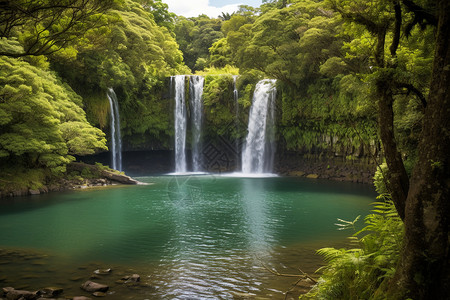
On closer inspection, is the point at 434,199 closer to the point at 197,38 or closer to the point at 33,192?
the point at 33,192

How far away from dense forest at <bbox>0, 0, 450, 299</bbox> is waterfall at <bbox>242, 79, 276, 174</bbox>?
801 mm

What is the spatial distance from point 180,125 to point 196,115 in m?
1.71

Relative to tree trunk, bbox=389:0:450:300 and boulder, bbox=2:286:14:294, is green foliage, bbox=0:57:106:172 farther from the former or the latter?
tree trunk, bbox=389:0:450:300

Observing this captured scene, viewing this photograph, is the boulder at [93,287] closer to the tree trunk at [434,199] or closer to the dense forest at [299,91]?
the dense forest at [299,91]

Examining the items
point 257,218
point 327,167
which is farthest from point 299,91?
point 257,218

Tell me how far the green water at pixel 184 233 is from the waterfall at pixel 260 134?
410 inches

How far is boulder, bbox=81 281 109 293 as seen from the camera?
6.95 metres

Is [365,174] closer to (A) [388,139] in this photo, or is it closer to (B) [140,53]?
(B) [140,53]

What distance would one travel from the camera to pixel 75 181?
877 inches

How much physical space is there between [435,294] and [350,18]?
3875 mm

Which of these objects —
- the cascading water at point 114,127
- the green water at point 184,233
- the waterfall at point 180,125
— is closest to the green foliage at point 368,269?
the green water at point 184,233

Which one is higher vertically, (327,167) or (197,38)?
(197,38)

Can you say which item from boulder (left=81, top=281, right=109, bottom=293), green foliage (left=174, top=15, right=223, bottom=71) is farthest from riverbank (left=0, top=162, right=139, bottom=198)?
green foliage (left=174, top=15, right=223, bottom=71)

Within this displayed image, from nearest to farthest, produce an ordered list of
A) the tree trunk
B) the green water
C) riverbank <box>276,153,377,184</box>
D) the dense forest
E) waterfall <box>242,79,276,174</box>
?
the tree trunk
the dense forest
the green water
riverbank <box>276,153,377,184</box>
waterfall <box>242,79,276,174</box>
